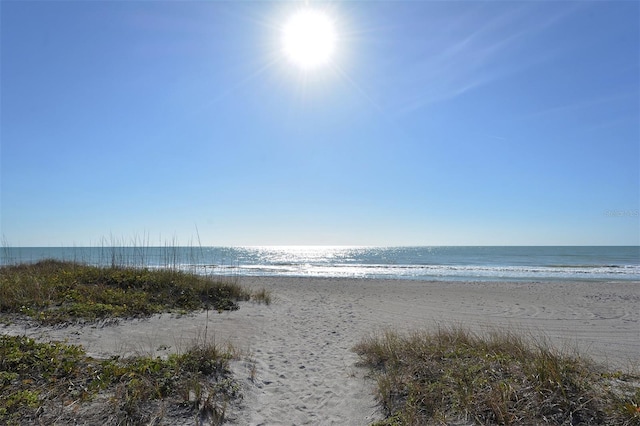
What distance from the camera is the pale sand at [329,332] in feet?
15.3

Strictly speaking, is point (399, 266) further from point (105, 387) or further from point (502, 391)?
point (105, 387)

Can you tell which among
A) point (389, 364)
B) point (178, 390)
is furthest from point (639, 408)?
point (178, 390)

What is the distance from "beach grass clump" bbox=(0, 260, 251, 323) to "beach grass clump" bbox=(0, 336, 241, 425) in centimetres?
366

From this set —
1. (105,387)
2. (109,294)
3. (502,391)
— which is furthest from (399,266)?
(105,387)

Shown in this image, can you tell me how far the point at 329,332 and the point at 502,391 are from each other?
5347 millimetres

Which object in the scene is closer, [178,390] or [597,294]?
[178,390]

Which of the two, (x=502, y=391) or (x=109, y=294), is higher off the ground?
(x=109, y=294)

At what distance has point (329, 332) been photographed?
8.73 metres

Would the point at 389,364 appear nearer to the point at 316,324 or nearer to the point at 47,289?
the point at 316,324

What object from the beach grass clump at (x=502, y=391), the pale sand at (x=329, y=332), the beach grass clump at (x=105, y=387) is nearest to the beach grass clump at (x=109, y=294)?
the pale sand at (x=329, y=332)

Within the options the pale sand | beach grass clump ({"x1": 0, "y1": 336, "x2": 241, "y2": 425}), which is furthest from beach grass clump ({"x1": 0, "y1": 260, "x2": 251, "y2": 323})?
beach grass clump ({"x1": 0, "y1": 336, "x2": 241, "y2": 425})

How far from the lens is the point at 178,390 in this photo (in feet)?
13.8

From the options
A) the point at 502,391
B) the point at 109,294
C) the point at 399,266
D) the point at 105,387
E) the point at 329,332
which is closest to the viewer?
the point at 502,391

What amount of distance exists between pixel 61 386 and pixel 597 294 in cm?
2181
